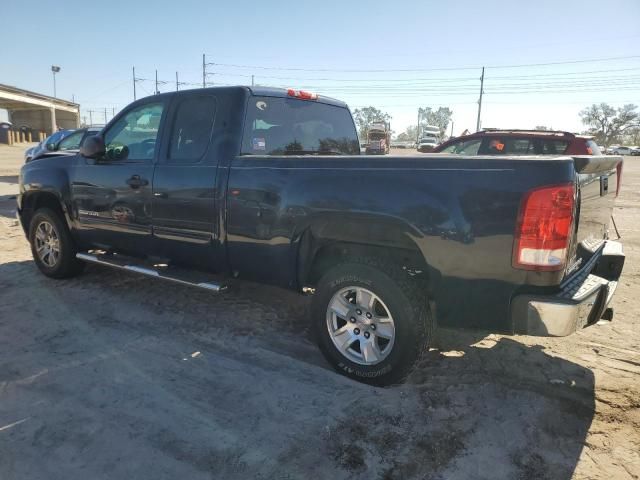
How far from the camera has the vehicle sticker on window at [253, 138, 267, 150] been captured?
389cm

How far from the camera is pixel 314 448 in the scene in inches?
99.0

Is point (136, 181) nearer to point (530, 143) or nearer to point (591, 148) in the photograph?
point (530, 143)

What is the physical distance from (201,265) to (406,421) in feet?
7.19

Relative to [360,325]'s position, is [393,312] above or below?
above

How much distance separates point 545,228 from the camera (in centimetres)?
249

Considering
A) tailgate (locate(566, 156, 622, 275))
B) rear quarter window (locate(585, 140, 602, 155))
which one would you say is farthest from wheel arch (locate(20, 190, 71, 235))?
rear quarter window (locate(585, 140, 602, 155))

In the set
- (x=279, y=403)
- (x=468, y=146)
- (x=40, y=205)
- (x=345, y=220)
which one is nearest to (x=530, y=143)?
(x=468, y=146)

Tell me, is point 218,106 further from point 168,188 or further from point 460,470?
point 460,470

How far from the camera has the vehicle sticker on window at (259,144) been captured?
3.89 m

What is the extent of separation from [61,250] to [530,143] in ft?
26.0

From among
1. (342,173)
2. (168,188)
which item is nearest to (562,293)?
(342,173)

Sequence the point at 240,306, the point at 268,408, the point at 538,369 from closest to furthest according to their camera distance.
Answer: the point at 268,408 < the point at 538,369 < the point at 240,306

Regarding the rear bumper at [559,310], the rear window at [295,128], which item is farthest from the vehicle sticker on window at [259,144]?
the rear bumper at [559,310]

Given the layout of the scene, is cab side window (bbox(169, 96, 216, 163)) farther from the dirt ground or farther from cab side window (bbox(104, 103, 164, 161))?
the dirt ground
